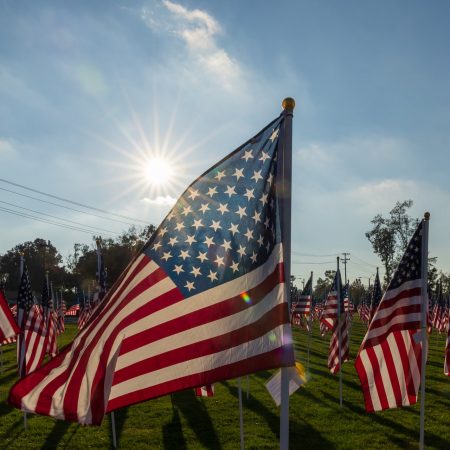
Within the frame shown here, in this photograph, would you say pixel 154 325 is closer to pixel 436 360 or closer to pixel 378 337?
pixel 378 337

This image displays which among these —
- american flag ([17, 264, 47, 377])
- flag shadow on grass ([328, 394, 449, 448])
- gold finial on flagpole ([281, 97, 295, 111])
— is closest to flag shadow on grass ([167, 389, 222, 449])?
flag shadow on grass ([328, 394, 449, 448])

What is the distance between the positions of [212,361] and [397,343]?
459cm

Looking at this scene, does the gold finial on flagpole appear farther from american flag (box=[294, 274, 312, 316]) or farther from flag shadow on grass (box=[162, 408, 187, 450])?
american flag (box=[294, 274, 312, 316])

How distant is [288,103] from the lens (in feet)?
15.6

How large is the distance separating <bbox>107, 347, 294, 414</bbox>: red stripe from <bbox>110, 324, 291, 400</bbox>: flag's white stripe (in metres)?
0.03

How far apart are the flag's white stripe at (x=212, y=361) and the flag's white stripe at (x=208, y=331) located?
0.17 m

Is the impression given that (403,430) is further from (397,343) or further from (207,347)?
(207,347)

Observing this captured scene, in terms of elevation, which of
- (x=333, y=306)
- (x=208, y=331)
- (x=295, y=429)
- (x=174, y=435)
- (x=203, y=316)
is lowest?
(x=174, y=435)

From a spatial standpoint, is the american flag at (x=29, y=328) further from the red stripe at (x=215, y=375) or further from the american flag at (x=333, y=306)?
the red stripe at (x=215, y=375)

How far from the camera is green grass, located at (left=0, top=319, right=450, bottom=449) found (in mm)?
11977

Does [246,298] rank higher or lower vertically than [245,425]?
higher

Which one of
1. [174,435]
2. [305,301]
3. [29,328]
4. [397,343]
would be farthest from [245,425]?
[305,301]

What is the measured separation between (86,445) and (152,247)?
8.88 meters

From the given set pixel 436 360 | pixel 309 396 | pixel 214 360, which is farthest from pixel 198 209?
pixel 436 360
